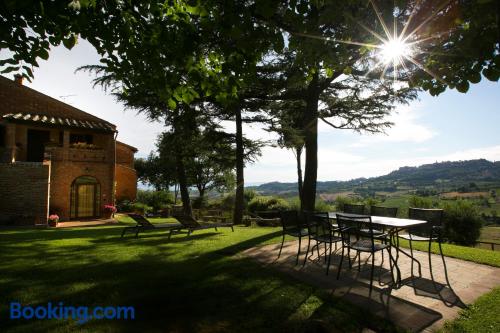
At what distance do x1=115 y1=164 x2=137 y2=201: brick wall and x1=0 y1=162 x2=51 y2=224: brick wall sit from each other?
11388 millimetres

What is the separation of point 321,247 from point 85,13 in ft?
24.2

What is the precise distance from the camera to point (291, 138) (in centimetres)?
1545

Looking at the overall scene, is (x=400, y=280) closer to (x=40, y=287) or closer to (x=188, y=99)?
(x=188, y=99)

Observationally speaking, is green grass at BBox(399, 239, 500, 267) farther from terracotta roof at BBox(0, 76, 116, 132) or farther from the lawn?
terracotta roof at BBox(0, 76, 116, 132)

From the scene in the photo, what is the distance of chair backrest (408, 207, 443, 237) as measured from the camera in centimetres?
557

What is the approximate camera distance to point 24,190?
1579 centimetres

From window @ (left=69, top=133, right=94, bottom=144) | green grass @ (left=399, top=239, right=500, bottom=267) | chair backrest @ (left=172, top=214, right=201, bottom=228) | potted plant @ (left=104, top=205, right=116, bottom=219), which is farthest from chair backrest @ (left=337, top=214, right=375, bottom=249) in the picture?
window @ (left=69, top=133, right=94, bottom=144)

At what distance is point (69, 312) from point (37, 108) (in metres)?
21.1

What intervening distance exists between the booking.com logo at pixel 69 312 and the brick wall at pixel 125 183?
25163mm

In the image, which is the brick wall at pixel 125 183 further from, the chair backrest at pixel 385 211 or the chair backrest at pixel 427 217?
the chair backrest at pixel 427 217

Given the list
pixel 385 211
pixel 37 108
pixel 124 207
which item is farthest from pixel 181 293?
Result: pixel 124 207

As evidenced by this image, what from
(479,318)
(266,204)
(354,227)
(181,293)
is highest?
(354,227)

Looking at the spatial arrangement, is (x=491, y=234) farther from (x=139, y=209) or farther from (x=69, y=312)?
(x=69, y=312)

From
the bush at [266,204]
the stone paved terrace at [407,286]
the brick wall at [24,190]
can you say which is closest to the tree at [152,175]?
the bush at [266,204]
